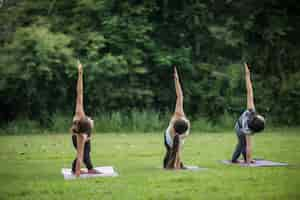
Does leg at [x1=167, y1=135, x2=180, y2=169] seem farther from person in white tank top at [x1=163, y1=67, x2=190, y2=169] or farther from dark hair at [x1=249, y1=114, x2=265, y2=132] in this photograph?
dark hair at [x1=249, y1=114, x2=265, y2=132]

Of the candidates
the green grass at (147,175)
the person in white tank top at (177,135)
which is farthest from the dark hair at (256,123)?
the person in white tank top at (177,135)

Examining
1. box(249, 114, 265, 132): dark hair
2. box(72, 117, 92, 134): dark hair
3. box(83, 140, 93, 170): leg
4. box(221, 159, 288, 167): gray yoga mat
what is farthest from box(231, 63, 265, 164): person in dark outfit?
box(72, 117, 92, 134): dark hair

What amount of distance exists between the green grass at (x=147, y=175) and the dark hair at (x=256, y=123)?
2.80ft

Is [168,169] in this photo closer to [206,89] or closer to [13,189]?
[13,189]

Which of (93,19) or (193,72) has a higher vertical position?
(93,19)

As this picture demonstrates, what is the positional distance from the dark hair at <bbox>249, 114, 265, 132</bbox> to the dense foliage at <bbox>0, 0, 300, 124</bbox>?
40.2ft

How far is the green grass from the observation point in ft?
22.4

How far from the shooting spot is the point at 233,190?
7141 mm

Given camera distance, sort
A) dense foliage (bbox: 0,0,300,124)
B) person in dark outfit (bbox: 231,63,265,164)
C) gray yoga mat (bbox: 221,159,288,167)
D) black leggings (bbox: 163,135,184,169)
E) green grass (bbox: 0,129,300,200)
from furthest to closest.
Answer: dense foliage (bbox: 0,0,300,124), person in dark outfit (bbox: 231,63,265,164), gray yoga mat (bbox: 221,159,288,167), black leggings (bbox: 163,135,184,169), green grass (bbox: 0,129,300,200)

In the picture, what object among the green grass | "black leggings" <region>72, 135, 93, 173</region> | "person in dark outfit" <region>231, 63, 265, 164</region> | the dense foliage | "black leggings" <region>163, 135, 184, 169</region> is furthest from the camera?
the dense foliage

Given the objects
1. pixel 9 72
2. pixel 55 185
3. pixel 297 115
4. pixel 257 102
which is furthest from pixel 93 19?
pixel 55 185

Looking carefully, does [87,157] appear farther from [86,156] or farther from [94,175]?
[94,175]

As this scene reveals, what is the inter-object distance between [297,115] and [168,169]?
45.0ft

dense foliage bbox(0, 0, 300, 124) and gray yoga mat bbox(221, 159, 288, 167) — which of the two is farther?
dense foliage bbox(0, 0, 300, 124)
